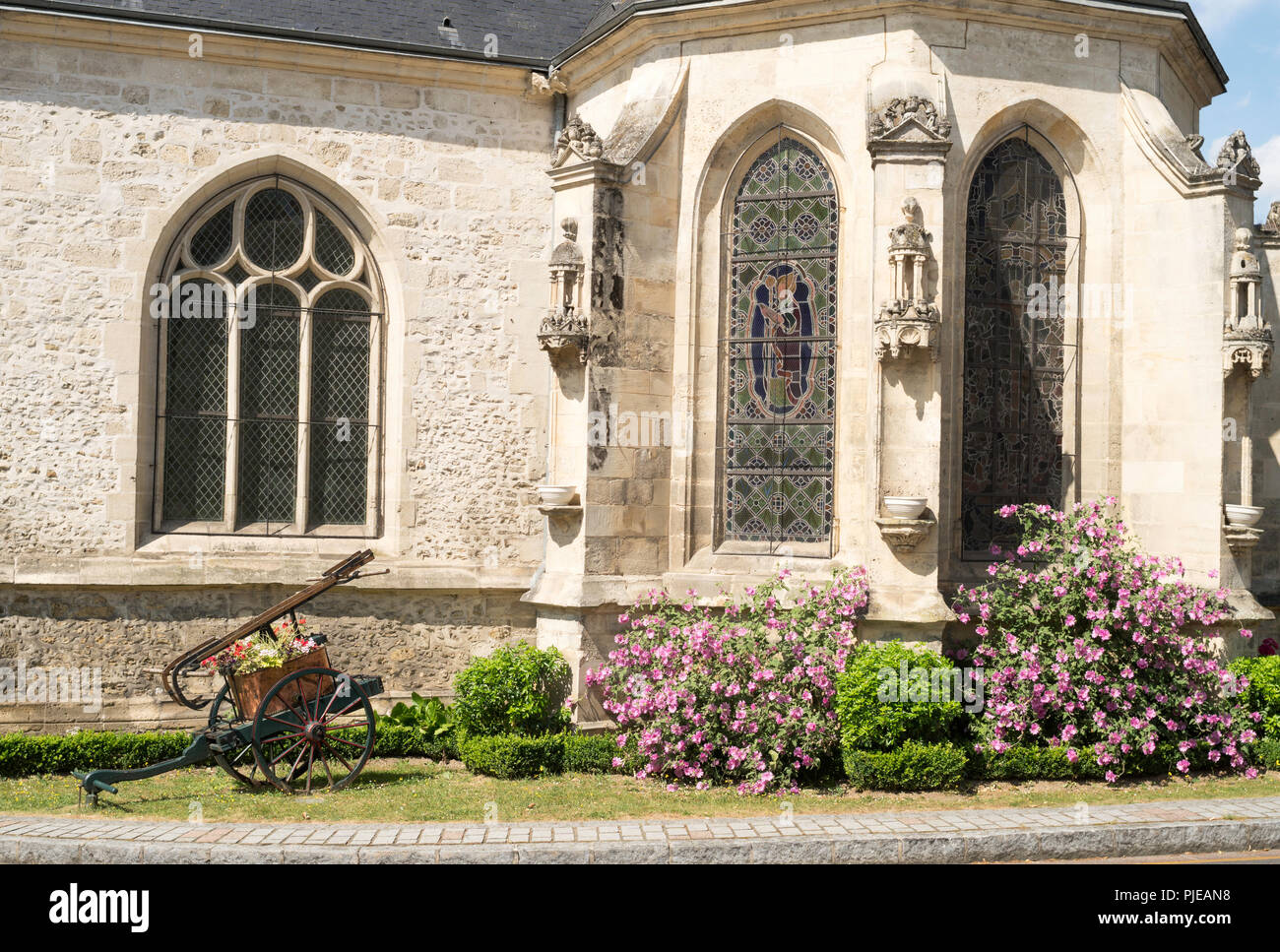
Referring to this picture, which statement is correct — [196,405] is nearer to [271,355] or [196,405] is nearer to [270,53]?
[271,355]

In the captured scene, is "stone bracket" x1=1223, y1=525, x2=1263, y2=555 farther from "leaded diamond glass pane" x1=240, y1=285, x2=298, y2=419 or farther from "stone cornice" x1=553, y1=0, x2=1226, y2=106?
"leaded diamond glass pane" x1=240, y1=285, x2=298, y2=419

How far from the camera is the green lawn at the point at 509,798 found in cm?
844

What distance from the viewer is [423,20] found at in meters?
12.5

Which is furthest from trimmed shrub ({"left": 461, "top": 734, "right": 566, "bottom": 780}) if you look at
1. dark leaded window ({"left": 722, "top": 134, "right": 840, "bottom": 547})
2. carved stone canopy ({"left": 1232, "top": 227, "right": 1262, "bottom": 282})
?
carved stone canopy ({"left": 1232, "top": 227, "right": 1262, "bottom": 282})

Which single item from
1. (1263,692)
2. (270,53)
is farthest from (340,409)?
(1263,692)

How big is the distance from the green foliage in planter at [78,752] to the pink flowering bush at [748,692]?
3893 mm

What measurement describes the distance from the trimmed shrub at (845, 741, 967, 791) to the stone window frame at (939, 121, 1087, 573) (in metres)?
1.96

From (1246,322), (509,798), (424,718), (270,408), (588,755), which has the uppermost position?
(1246,322)

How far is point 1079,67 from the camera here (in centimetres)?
1099

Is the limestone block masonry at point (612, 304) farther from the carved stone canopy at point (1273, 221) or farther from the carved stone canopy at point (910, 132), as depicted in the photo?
the carved stone canopy at point (1273, 221)

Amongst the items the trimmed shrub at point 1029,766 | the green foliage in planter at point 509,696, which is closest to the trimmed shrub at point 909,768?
the trimmed shrub at point 1029,766

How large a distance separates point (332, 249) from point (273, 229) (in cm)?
60

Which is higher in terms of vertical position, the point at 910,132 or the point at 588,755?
the point at 910,132
